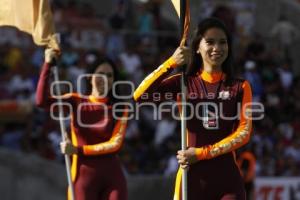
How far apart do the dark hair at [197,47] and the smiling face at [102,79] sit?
7.59ft

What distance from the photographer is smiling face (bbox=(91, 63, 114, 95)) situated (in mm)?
9845

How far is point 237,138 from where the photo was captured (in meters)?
7.43

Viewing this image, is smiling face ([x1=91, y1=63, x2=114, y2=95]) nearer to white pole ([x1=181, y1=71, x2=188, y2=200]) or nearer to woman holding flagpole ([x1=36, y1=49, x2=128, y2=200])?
woman holding flagpole ([x1=36, y1=49, x2=128, y2=200])

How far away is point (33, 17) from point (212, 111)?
3065mm

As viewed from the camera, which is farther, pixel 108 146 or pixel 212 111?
pixel 108 146

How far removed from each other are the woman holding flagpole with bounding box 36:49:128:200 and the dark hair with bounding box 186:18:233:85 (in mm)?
2087

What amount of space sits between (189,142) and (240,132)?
412 mm

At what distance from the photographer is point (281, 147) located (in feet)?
56.2

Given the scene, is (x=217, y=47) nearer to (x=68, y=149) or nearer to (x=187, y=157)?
(x=187, y=157)

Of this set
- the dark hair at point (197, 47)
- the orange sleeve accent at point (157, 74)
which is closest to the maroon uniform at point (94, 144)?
the orange sleeve accent at point (157, 74)

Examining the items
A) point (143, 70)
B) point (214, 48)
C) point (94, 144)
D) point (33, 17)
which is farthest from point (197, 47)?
point (143, 70)

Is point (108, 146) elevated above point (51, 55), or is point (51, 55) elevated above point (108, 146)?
point (51, 55)

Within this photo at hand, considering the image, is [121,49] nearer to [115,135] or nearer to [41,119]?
[41,119]

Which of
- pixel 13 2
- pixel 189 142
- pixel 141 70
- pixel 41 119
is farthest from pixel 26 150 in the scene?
pixel 189 142
